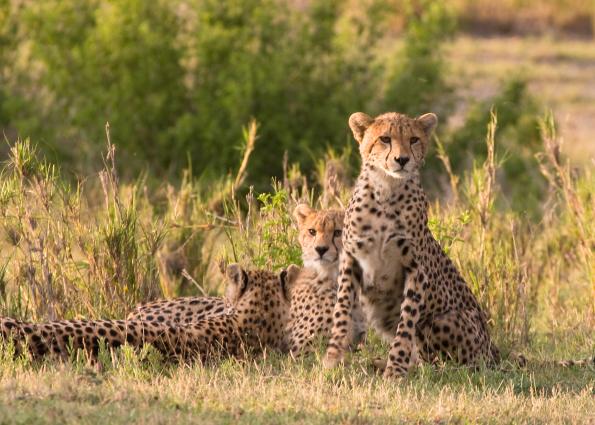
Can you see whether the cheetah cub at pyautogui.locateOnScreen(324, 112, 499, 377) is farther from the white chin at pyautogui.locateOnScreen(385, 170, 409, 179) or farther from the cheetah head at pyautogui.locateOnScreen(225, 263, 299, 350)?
the cheetah head at pyautogui.locateOnScreen(225, 263, 299, 350)

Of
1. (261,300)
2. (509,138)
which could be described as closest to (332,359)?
(261,300)

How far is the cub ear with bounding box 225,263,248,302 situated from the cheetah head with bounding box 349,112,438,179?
2.89ft

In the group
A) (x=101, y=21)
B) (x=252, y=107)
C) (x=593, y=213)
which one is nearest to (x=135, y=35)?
(x=101, y=21)

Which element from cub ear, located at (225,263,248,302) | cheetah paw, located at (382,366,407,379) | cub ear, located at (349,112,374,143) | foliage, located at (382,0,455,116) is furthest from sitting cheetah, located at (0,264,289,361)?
foliage, located at (382,0,455,116)

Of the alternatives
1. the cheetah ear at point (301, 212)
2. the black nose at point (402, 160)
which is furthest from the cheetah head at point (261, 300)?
the black nose at point (402, 160)

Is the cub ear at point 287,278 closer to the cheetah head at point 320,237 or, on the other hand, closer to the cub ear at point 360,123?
the cheetah head at point 320,237

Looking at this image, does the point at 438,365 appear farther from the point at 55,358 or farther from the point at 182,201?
the point at 182,201

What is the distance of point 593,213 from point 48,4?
6.65m

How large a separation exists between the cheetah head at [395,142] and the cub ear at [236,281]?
0.88m

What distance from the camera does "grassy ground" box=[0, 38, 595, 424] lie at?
5379mm

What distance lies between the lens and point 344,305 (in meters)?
6.39

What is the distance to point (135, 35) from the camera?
12.2m

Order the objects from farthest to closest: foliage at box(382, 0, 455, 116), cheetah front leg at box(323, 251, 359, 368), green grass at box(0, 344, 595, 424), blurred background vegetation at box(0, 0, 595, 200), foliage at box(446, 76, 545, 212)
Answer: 1. foliage at box(382, 0, 455, 116)
2. foliage at box(446, 76, 545, 212)
3. blurred background vegetation at box(0, 0, 595, 200)
4. cheetah front leg at box(323, 251, 359, 368)
5. green grass at box(0, 344, 595, 424)

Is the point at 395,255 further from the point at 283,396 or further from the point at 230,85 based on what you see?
the point at 230,85
